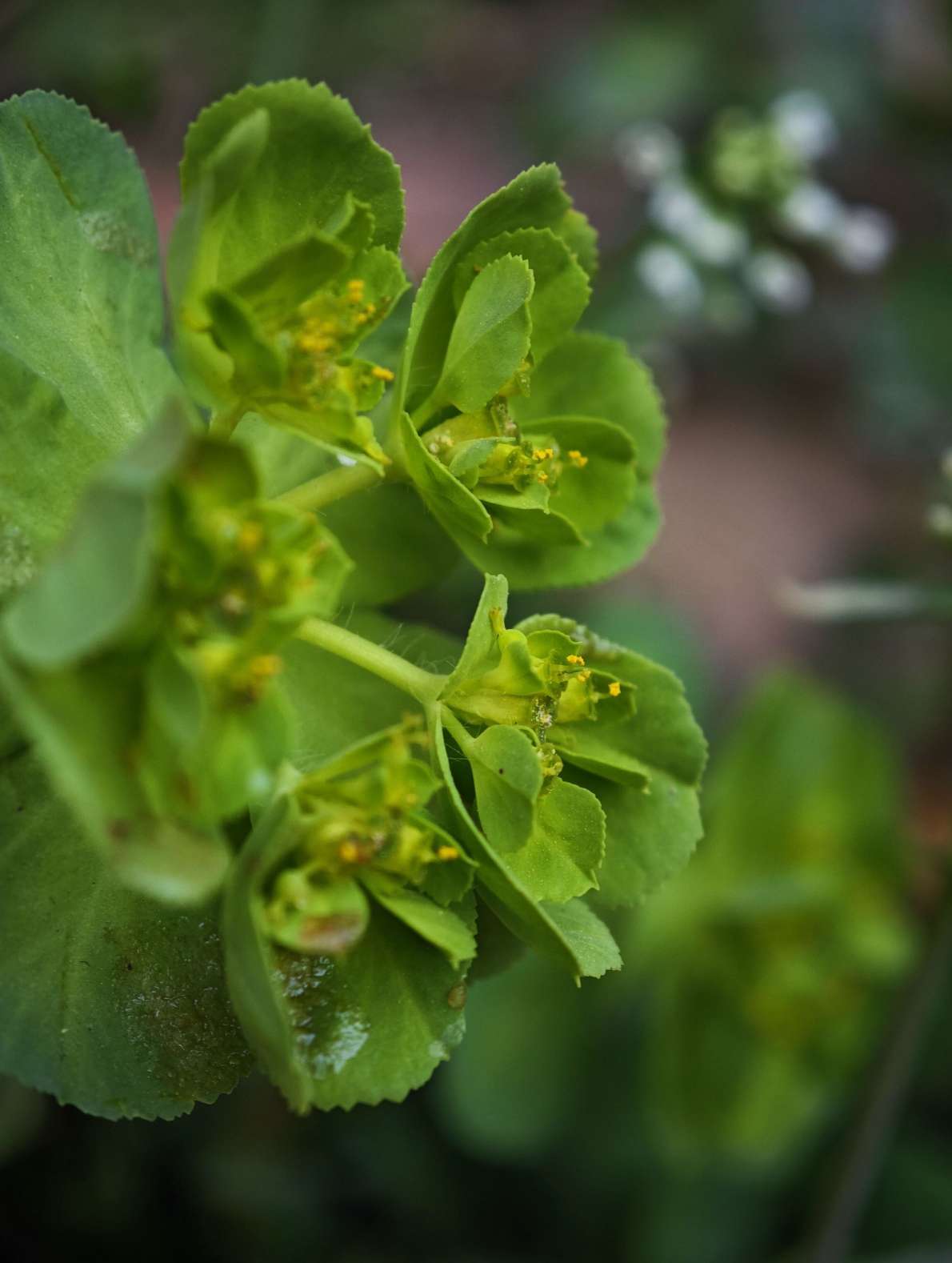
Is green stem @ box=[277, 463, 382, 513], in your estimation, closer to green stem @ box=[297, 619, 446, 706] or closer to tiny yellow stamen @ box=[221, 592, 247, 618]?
green stem @ box=[297, 619, 446, 706]

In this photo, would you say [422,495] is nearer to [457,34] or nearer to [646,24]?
[646,24]

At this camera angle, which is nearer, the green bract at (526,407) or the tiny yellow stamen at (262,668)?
the tiny yellow stamen at (262,668)

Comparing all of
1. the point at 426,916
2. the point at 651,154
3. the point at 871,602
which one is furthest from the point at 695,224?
the point at 426,916

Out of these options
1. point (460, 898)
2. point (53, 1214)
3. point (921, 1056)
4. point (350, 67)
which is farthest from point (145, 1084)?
point (350, 67)

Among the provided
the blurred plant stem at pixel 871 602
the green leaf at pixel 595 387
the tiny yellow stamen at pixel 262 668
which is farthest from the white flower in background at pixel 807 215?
the tiny yellow stamen at pixel 262 668

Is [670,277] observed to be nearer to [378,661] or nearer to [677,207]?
[677,207]

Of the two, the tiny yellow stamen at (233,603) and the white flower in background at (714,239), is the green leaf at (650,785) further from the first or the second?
the white flower in background at (714,239)

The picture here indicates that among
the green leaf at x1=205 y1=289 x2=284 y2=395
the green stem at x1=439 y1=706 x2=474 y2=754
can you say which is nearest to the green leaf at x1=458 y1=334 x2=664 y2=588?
the green stem at x1=439 y1=706 x2=474 y2=754
